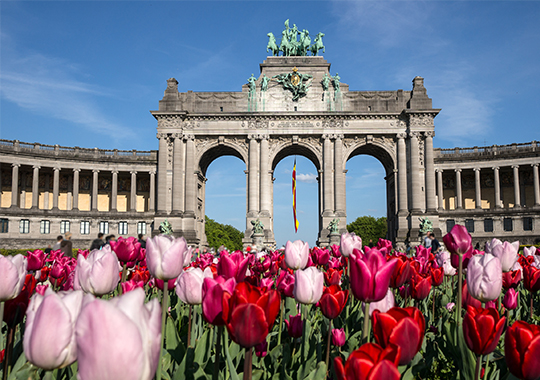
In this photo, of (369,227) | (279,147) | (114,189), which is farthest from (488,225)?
(114,189)

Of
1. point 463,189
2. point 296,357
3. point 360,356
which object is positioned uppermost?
point 463,189

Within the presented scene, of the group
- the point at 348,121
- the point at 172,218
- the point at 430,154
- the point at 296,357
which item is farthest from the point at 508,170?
the point at 296,357

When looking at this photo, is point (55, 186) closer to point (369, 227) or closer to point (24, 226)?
point (24, 226)

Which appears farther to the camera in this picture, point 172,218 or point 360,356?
point 172,218

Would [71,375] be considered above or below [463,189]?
below

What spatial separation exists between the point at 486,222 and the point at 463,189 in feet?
23.6

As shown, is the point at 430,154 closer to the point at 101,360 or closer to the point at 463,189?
the point at 463,189

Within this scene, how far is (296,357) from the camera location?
12.2 feet

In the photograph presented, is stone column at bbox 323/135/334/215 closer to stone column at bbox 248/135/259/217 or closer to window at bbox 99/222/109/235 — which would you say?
stone column at bbox 248/135/259/217

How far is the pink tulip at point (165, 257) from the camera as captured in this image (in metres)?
3.04

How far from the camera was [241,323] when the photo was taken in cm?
210

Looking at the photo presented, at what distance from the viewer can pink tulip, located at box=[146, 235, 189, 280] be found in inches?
119

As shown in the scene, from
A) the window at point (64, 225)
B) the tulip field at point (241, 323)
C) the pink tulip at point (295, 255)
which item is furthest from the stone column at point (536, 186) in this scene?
the window at point (64, 225)

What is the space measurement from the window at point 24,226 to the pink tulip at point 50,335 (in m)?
61.3
